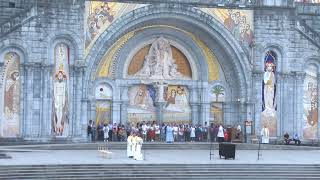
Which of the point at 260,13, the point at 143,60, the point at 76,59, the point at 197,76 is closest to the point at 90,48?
the point at 76,59

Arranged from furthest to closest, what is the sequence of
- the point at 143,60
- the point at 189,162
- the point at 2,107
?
the point at 143,60, the point at 2,107, the point at 189,162

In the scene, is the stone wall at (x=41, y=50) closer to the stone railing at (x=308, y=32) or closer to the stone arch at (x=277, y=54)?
the stone arch at (x=277, y=54)

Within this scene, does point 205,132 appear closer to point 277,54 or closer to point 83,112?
point 277,54

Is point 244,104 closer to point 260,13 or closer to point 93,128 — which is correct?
point 260,13

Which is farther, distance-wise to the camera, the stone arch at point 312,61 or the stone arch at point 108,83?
the stone arch at point 312,61

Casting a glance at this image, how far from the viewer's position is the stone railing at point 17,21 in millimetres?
40812

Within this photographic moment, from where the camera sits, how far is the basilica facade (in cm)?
4194

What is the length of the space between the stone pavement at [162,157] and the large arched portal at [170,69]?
17.6 ft

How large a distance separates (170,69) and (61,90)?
22.3ft

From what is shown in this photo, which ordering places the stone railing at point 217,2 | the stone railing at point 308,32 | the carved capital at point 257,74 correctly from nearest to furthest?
1. the stone railing at point 217,2
2. the carved capital at point 257,74
3. the stone railing at point 308,32

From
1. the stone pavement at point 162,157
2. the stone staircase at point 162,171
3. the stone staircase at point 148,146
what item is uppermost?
the stone staircase at point 148,146

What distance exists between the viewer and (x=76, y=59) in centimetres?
4241

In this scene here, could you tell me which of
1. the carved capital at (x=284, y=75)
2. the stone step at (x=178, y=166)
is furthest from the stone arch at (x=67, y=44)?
the stone step at (x=178, y=166)

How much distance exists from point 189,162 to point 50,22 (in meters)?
13.0
